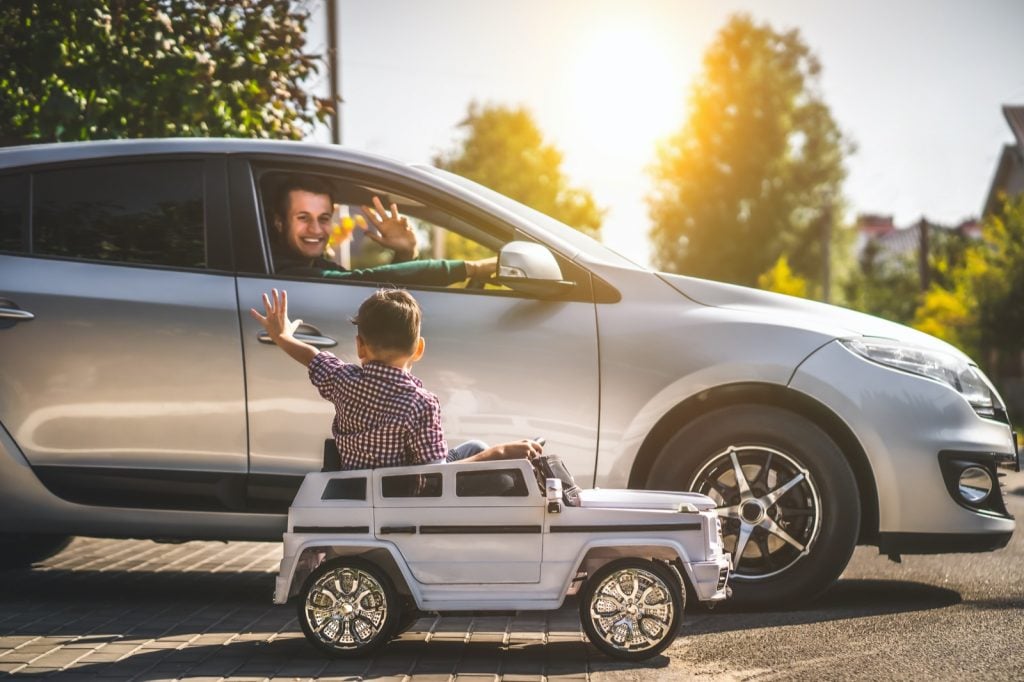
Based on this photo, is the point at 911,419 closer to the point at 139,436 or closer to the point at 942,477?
the point at 942,477

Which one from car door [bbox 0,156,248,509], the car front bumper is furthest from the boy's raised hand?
the car front bumper

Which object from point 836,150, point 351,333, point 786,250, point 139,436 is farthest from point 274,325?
point 836,150

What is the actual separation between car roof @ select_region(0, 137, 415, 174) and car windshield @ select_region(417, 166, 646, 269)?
0.26 meters

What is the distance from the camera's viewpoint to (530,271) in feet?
17.3

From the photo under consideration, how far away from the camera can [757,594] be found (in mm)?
5402

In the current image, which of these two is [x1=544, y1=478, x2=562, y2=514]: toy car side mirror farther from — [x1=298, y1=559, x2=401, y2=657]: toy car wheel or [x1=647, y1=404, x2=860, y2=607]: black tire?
[x1=647, y1=404, x2=860, y2=607]: black tire

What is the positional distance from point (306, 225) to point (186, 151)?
0.59 m

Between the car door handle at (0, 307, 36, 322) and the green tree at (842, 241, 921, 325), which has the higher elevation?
the green tree at (842, 241, 921, 325)

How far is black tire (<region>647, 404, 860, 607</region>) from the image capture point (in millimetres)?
5352

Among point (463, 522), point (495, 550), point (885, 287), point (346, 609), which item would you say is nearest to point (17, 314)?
point (346, 609)

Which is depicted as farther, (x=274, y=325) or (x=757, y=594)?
(x=757, y=594)

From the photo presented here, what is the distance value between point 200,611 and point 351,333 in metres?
1.37

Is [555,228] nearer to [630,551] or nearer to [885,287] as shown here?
[630,551]

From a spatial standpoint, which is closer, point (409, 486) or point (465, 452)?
point (409, 486)
